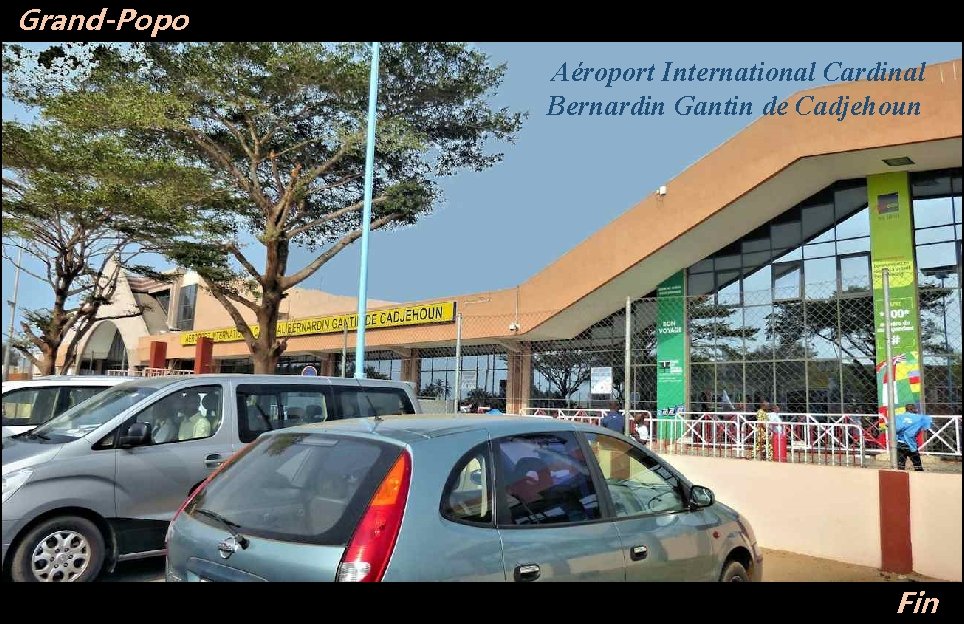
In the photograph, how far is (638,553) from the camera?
3.91 metres

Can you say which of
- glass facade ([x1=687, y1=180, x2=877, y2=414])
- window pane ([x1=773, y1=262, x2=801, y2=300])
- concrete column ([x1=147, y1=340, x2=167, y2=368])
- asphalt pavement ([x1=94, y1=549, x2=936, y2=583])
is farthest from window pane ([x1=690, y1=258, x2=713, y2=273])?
concrete column ([x1=147, y1=340, x2=167, y2=368])

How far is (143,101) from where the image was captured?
15250 mm

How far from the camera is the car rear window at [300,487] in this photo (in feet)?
10.3

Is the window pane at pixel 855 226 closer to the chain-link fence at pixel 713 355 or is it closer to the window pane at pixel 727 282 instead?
the chain-link fence at pixel 713 355

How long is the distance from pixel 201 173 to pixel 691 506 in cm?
1661

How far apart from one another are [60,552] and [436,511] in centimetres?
422

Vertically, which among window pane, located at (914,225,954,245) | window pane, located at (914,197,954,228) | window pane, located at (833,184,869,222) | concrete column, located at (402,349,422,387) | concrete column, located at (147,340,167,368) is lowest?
concrete column, located at (402,349,422,387)

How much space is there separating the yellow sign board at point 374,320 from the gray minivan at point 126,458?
1406 centimetres

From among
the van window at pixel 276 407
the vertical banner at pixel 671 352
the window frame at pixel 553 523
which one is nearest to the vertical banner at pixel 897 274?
the vertical banner at pixel 671 352

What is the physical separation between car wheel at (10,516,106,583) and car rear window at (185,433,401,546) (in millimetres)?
2754

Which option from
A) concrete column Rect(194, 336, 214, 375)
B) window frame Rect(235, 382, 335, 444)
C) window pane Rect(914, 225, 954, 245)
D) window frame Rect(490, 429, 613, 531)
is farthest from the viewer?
concrete column Rect(194, 336, 214, 375)

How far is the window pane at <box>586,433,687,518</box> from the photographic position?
13.6 ft

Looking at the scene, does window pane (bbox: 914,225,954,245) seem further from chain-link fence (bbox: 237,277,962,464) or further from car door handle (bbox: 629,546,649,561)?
car door handle (bbox: 629,546,649,561)

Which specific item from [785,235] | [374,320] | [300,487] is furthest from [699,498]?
[374,320]
